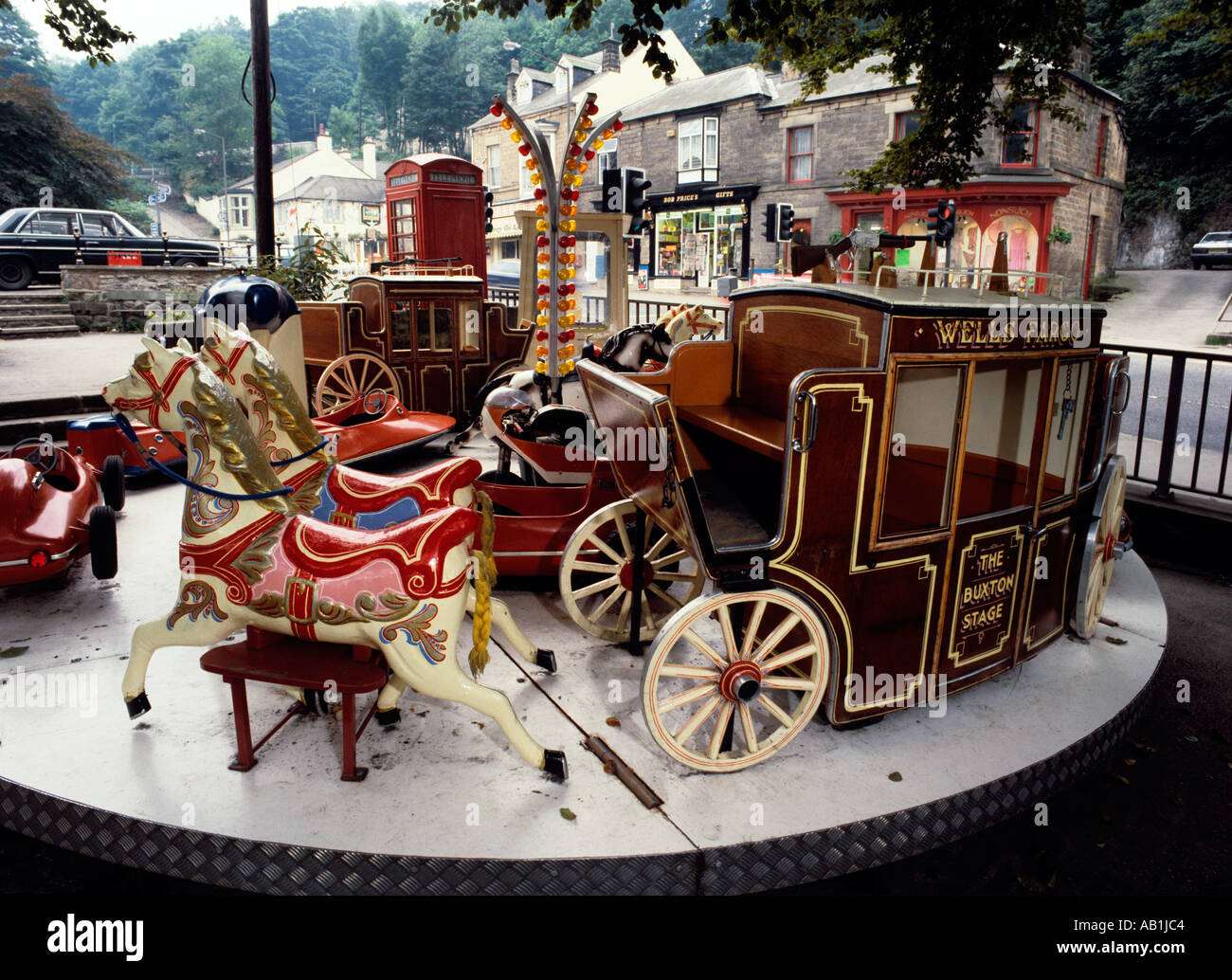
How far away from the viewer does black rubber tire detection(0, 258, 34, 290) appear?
18016 mm

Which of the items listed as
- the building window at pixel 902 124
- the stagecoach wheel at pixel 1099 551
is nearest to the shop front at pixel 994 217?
the building window at pixel 902 124

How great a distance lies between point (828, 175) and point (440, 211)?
17114 millimetres

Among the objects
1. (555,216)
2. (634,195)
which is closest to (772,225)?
(634,195)

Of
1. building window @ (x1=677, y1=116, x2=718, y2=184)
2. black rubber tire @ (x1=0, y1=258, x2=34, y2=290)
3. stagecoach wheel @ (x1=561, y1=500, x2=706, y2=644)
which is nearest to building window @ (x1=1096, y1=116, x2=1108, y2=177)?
building window @ (x1=677, y1=116, x2=718, y2=184)

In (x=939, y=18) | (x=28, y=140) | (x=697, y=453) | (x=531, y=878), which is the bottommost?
(x=531, y=878)

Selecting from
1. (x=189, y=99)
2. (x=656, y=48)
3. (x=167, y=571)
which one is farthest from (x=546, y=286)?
(x=189, y=99)

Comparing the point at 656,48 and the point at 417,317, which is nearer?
the point at 656,48

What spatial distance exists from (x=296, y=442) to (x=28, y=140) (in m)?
33.8

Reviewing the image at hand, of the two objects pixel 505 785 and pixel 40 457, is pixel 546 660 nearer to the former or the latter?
pixel 505 785

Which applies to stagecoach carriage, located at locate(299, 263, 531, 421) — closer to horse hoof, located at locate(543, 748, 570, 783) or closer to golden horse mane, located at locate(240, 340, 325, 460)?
golden horse mane, located at locate(240, 340, 325, 460)

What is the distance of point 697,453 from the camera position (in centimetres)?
477

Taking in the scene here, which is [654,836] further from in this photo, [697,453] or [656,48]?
[656,48]

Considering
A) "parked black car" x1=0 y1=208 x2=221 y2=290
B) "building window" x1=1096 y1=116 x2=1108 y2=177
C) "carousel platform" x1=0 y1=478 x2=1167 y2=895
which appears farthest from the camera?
"building window" x1=1096 y1=116 x2=1108 y2=177

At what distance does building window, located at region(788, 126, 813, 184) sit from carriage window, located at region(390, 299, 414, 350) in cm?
2363
